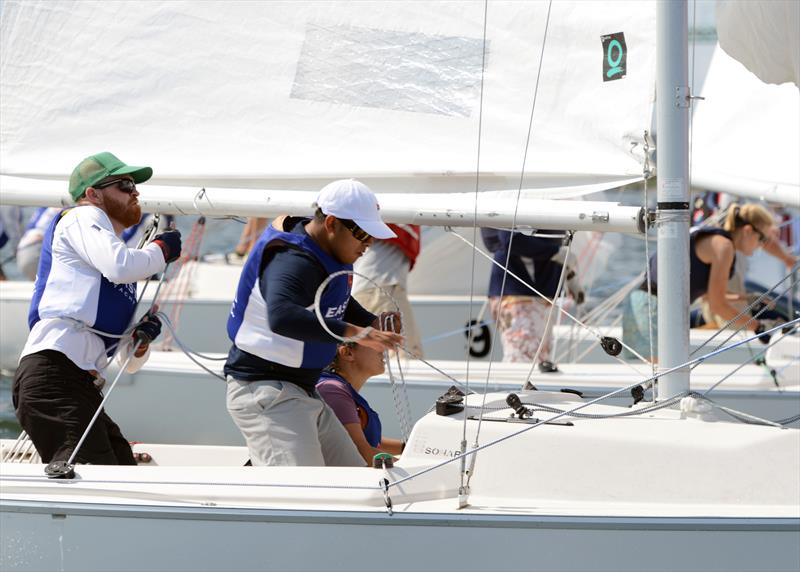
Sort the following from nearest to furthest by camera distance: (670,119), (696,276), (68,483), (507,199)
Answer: (68,483) < (670,119) < (507,199) < (696,276)

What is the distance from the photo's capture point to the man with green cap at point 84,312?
3.56 m

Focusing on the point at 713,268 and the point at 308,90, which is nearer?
the point at 308,90

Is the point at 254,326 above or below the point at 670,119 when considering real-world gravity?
below

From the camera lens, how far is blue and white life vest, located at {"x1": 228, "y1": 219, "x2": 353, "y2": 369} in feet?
11.1

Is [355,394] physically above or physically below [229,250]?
below

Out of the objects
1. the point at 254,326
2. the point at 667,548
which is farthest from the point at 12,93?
the point at 667,548

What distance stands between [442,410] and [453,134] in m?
1.23

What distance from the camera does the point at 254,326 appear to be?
3438 mm

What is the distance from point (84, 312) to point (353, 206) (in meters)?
0.88

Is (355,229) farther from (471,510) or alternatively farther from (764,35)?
(764,35)

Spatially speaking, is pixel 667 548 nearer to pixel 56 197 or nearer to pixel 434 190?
pixel 434 190

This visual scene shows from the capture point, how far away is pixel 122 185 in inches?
148

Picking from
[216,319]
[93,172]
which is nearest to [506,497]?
[93,172]

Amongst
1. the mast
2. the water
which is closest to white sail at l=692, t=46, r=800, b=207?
the water
